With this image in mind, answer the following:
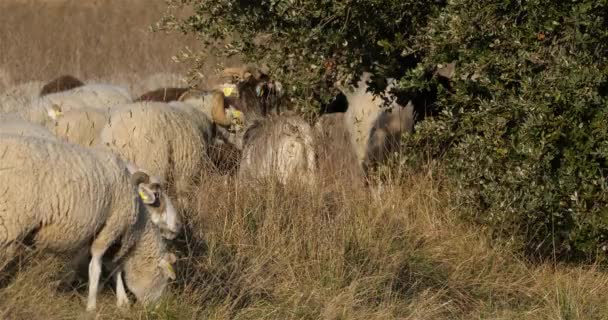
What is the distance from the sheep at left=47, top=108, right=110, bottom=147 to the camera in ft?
31.4

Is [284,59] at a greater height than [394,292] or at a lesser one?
greater

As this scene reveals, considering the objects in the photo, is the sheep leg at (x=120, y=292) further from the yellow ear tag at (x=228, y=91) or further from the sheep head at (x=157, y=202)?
the yellow ear tag at (x=228, y=91)

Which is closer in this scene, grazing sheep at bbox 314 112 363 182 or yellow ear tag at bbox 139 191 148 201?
yellow ear tag at bbox 139 191 148 201

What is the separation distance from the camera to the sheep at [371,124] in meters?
11.9

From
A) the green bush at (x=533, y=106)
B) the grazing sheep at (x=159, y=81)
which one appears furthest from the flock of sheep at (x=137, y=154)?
the grazing sheep at (x=159, y=81)

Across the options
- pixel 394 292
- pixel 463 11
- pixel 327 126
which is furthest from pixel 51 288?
pixel 327 126

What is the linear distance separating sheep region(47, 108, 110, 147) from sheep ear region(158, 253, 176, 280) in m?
2.93

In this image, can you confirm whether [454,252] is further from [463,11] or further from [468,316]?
[463,11]

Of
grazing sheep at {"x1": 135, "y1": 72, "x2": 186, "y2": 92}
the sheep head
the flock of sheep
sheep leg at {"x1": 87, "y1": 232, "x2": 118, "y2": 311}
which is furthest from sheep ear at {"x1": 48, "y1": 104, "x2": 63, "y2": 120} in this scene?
grazing sheep at {"x1": 135, "y1": 72, "x2": 186, "y2": 92}

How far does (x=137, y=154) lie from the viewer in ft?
30.6

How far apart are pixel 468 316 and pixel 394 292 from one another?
0.55 metres

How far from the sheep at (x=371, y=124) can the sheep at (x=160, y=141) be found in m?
2.51

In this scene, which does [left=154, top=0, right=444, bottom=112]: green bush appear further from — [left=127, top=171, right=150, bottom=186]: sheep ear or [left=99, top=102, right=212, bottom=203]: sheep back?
[left=127, top=171, right=150, bottom=186]: sheep ear

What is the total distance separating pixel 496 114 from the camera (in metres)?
7.81
